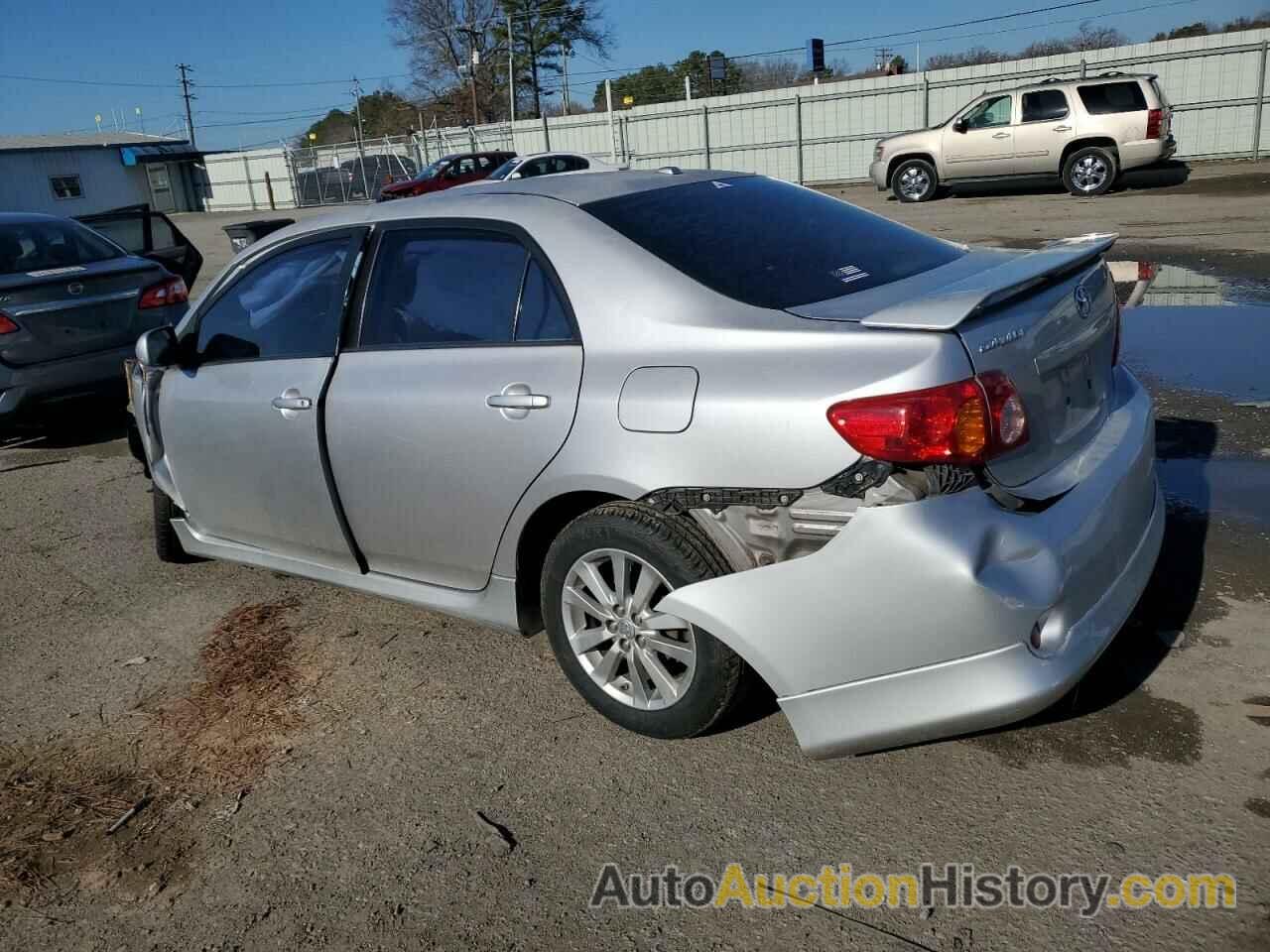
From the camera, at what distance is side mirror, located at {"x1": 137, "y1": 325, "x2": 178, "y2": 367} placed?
4.29 m

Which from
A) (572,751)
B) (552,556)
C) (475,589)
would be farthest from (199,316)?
(572,751)

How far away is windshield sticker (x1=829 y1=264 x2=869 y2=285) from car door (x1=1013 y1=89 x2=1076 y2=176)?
17.6 m

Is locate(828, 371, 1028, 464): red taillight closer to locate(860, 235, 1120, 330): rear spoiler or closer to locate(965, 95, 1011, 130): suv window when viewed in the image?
locate(860, 235, 1120, 330): rear spoiler

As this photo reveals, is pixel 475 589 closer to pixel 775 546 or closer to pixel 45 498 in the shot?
pixel 775 546

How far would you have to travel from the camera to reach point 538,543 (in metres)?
3.37

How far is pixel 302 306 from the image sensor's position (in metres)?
4.00

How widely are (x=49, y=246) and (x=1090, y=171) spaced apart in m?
16.7

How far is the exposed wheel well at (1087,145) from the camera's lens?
60.6ft

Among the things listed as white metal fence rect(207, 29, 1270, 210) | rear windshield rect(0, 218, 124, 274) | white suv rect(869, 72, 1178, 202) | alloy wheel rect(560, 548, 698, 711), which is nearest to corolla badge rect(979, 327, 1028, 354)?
alloy wheel rect(560, 548, 698, 711)

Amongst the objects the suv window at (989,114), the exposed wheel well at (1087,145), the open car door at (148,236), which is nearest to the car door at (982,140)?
the suv window at (989,114)

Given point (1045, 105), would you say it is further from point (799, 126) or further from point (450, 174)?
point (450, 174)

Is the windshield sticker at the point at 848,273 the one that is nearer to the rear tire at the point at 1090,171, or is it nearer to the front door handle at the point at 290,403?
the front door handle at the point at 290,403

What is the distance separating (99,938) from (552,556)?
1.48 m

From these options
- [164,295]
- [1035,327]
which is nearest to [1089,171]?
[164,295]
